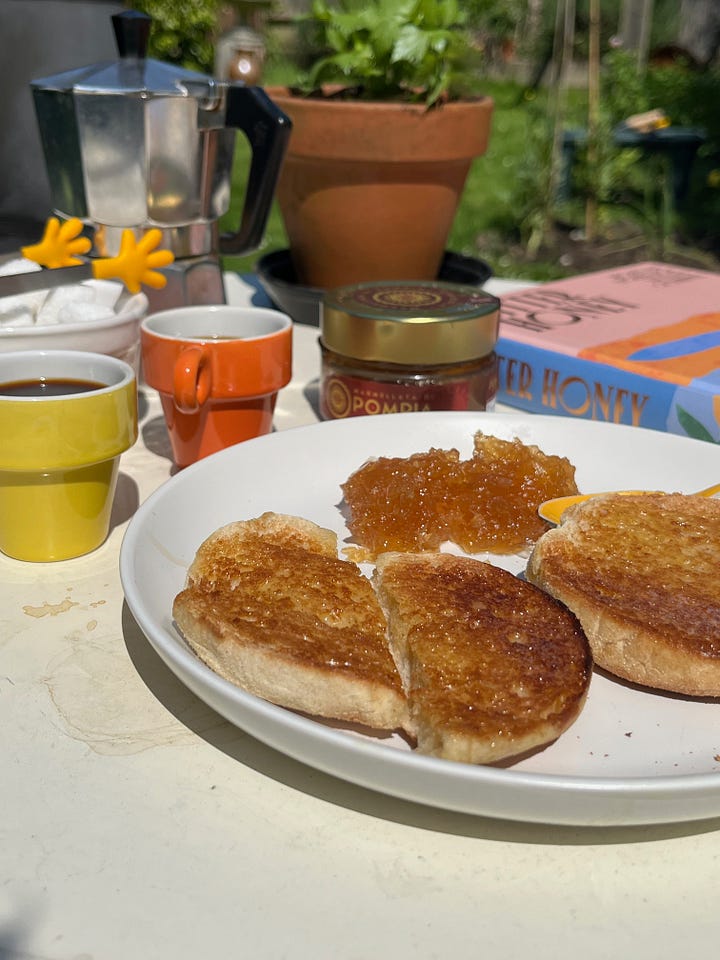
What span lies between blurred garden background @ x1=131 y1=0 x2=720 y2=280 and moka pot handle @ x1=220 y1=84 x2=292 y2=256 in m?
2.65

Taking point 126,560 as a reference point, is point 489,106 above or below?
above

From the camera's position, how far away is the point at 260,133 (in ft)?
5.80

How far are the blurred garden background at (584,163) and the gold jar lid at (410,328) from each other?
3144 millimetres

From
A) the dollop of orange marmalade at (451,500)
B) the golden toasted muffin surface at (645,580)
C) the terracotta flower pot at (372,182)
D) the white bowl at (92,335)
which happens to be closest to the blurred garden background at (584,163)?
the terracotta flower pot at (372,182)

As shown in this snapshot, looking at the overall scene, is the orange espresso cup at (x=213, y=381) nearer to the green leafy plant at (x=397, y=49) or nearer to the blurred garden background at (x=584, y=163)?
the green leafy plant at (x=397, y=49)

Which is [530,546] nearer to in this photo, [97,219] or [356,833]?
[356,833]

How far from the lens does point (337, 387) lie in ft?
5.02

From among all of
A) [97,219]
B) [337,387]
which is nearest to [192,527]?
[337,387]

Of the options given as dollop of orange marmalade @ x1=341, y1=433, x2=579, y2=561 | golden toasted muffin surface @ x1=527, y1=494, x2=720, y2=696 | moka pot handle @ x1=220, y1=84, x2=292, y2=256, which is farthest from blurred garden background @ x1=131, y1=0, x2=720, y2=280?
golden toasted muffin surface @ x1=527, y1=494, x2=720, y2=696

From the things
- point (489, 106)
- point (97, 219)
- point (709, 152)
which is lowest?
point (709, 152)

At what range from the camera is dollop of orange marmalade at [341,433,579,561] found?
1.22m

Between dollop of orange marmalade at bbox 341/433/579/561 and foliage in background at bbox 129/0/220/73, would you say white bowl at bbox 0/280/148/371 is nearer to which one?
dollop of orange marmalade at bbox 341/433/579/561

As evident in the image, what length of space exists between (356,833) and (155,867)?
165mm

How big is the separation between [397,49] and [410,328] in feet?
3.05
